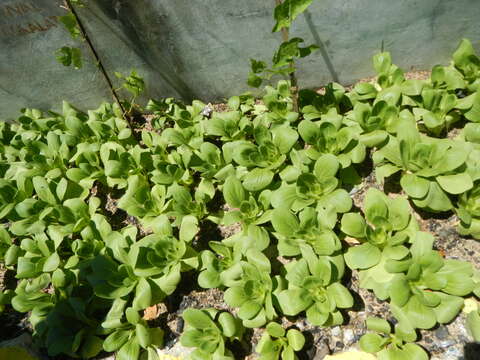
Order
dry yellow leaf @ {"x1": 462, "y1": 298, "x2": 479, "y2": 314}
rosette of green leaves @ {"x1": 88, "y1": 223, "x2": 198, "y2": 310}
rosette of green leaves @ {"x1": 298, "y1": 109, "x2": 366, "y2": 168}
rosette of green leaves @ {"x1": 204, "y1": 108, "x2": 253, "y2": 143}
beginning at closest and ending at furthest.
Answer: dry yellow leaf @ {"x1": 462, "y1": 298, "x2": 479, "y2": 314} → rosette of green leaves @ {"x1": 88, "y1": 223, "x2": 198, "y2": 310} → rosette of green leaves @ {"x1": 298, "y1": 109, "x2": 366, "y2": 168} → rosette of green leaves @ {"x1": 204, "y1": 108, "x2": 253, "y2": 143}

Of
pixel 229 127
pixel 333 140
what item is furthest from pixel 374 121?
pixel 229 127

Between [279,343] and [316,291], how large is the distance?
0.33m

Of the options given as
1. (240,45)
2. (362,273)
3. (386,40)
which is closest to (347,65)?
(386,40)

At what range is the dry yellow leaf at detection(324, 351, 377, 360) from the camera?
1.89 m

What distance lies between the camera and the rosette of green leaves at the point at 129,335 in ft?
6.56

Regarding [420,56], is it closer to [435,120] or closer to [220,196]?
[435,120]

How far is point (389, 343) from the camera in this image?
1.88 meters

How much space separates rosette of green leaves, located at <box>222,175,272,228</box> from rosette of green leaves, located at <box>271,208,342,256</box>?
4.5 inches

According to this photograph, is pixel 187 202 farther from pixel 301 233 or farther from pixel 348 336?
pixel 348 336

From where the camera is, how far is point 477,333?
1758 mm

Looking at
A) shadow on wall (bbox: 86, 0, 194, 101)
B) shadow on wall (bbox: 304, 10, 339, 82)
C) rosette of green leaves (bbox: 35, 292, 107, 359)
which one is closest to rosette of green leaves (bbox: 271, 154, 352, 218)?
shadow on wall (bbox: 304, 10, 339, 82)

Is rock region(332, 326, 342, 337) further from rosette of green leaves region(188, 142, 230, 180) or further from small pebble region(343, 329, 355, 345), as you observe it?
rosette of green leaves region(188, 142, 230, 180)

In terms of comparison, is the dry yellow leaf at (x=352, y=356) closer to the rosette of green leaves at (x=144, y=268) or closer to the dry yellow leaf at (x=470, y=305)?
the dry yellow leaf at (x=470, y=305)

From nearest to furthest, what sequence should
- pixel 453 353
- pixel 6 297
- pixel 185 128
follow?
pixel 453 353 → pixel 6 297 → pixel 185 128
